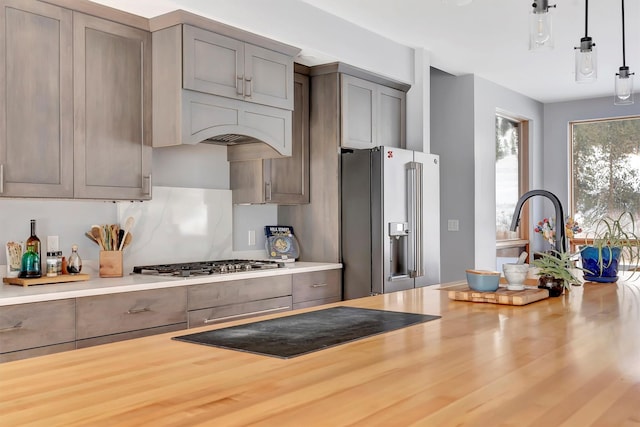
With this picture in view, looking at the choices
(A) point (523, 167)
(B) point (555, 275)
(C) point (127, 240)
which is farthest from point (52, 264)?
(A) point (523, 167)

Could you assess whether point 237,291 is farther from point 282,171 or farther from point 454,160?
point 454,160

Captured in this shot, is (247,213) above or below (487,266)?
above

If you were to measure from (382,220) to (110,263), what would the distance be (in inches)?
73.8

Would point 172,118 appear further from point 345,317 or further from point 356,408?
point 356,408

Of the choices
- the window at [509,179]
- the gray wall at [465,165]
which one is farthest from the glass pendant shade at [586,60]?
the window at [509,179]

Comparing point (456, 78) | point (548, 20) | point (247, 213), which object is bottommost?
point (247, 213)

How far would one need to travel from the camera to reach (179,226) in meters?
3.89

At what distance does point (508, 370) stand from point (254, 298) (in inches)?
98.2

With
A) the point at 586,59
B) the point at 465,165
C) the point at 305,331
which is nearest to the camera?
the point at 305,331

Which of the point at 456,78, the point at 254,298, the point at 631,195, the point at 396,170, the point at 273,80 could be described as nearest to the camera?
the point at 254,298

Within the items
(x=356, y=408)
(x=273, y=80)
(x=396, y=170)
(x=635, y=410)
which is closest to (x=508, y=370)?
(x=635, y=410)

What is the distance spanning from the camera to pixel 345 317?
5.98 feet

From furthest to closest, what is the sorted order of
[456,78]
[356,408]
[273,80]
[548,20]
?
[456,78] → [273,80] → [548,20] → [356,408]

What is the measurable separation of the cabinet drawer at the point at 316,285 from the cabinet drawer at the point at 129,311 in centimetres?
97
